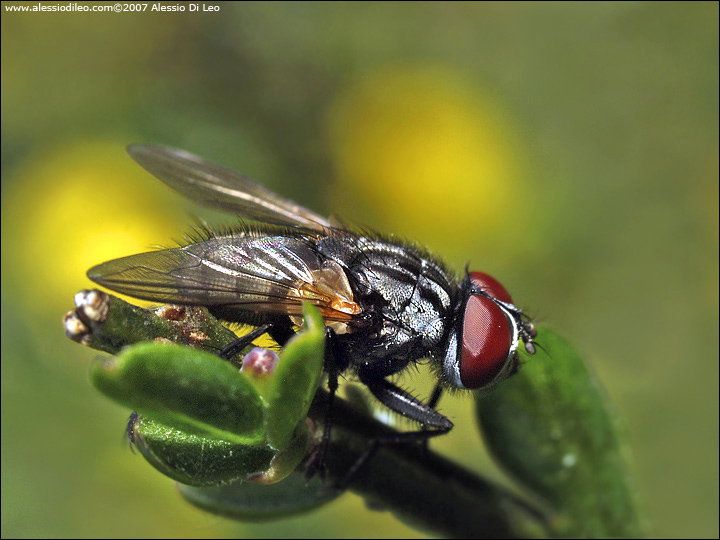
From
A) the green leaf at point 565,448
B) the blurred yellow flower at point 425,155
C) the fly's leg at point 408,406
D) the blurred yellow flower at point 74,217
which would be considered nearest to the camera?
the green leaf at point 565,448

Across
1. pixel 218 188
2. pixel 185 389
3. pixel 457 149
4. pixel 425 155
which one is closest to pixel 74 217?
pixel 218 188

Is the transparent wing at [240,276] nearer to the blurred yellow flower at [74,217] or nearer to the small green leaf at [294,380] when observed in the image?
the small green leaf at [294,380]

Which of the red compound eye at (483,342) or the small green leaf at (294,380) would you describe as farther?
the red compound eye at (483,342)

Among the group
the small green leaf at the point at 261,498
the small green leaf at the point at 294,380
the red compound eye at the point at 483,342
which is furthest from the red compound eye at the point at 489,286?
the small green leaf at the point at 294,380

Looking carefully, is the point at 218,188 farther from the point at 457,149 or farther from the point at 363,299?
the point at 457,149

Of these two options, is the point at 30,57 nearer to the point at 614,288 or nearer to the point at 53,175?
the point at 53,175

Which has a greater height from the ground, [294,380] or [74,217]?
[74,217]
